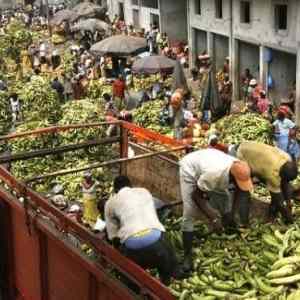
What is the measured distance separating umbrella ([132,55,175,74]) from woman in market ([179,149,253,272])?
1336cm

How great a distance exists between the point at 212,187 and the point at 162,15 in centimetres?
2660

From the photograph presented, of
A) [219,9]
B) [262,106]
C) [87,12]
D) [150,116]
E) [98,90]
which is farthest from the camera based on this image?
[87,12]

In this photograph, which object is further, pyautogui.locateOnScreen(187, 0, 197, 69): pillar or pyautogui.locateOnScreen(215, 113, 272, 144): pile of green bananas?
pyautogui.locateOnScreen(187, 0, 197, 69): pillar

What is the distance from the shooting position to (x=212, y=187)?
6703 millimetres

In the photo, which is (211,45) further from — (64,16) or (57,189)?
(57,189)

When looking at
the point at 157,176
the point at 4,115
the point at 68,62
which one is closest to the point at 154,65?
the point at 4,115

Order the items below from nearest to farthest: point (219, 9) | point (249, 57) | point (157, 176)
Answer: point (157, 176) < point (249, 57) < point (219, 9)

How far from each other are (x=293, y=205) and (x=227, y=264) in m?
1.96

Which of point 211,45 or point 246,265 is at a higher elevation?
point 246,265

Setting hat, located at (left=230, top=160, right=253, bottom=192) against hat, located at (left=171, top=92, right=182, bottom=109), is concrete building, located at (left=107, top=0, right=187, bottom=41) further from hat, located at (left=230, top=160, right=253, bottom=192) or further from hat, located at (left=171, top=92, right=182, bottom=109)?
hat, located at (left=230, top=160, right=253, bottom=192)

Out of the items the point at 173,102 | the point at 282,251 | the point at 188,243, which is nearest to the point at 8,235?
the point at 188,243

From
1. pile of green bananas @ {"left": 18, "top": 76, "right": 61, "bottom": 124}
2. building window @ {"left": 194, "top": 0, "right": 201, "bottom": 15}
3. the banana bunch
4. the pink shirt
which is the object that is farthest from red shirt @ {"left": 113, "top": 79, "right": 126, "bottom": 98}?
the banana bunch

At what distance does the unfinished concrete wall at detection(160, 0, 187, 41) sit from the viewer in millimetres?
32062

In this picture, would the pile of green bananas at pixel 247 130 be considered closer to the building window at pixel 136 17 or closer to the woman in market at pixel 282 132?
the woman in market at pixel 282 132
